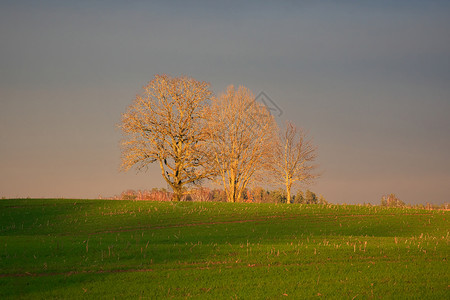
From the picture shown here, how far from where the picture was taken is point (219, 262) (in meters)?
19.4

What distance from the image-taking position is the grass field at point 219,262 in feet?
50.8

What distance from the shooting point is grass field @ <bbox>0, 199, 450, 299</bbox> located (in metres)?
15.5

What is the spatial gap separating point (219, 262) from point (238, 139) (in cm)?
3869

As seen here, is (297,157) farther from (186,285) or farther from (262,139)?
(186,285)

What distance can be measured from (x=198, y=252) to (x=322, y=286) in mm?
7540

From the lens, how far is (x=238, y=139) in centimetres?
5759

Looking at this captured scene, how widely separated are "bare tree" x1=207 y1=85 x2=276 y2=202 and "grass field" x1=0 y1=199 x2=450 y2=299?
773 inches

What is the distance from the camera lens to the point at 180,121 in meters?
54.3

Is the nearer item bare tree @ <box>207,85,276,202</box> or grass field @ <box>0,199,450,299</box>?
grass field @ <box>0,199,450,299</box>

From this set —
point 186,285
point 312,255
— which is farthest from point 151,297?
point 312,255

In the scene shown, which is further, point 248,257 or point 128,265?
point 248,257

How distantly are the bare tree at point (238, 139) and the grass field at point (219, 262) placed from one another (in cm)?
1965

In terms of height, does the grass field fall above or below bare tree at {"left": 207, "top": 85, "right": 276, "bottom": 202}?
below

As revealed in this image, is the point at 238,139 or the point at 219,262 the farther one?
the point at 238,139
